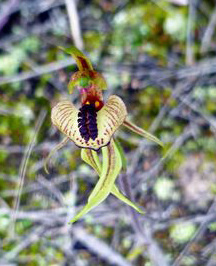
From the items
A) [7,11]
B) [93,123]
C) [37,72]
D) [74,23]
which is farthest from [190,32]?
[93,123]

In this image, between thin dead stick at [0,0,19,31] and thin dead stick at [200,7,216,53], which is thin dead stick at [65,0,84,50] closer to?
thin dead stick at [0,0,19,31]

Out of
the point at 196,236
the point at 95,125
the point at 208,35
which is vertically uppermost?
the point at 208,35

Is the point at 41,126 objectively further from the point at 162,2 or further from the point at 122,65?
the point at 162,2

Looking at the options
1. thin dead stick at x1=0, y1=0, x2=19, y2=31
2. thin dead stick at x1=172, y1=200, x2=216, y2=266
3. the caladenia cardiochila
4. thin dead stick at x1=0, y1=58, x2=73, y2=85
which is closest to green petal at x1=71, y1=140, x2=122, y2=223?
the caladenia cardiochila

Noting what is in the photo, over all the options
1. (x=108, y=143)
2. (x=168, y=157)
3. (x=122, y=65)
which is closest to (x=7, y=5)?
(x=122, y=65)

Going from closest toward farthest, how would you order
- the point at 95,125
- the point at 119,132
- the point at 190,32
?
the point at 95,125 → the point at 119,132 → the point at 190,32

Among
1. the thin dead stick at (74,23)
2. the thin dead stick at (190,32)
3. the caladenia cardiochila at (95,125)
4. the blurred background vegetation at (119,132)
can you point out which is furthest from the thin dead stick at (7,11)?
the caladenia cardiochila at (95,125)

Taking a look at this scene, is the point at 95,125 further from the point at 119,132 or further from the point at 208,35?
the point at 208,35

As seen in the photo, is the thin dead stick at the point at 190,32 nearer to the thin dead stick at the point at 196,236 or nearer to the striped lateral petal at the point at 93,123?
the thin dead stick at the point at 196,236
